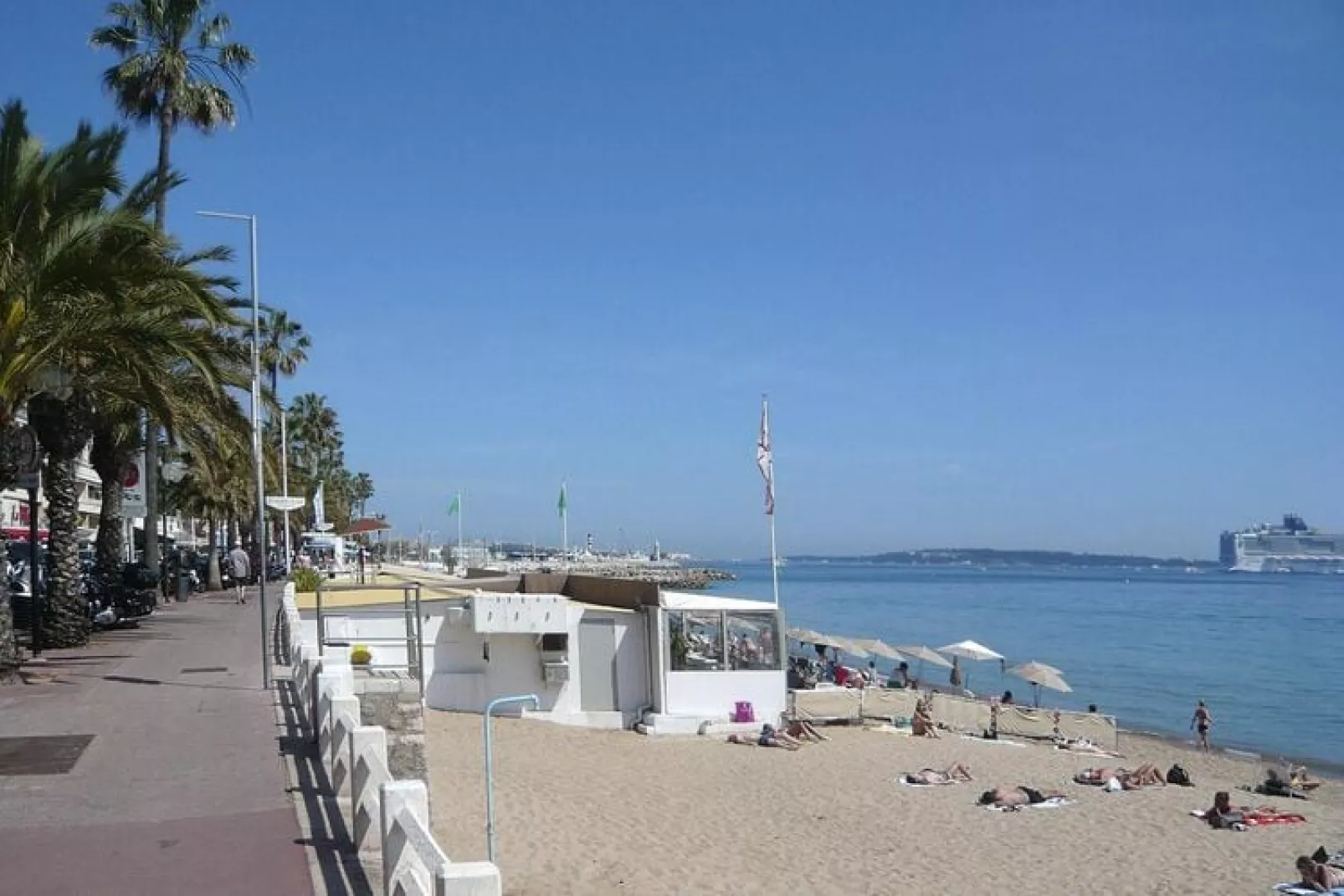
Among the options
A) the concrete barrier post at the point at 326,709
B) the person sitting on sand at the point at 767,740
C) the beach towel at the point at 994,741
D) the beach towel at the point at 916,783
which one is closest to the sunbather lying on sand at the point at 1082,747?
the beach towel at the point at 994,741

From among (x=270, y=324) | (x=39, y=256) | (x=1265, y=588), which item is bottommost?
(x=1265, y=588)

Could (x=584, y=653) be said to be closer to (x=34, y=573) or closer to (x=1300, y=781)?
(x=34, y=573)

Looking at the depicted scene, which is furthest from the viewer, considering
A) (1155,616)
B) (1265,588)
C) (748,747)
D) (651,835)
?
(1265,588)

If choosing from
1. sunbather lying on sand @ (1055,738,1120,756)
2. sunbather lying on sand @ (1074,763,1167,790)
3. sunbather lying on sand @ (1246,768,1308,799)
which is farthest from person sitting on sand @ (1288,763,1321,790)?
sunbather lying on sand @ (1074,763,1167,790)

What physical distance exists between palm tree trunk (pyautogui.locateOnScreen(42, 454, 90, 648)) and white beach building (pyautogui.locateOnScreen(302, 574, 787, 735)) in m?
4.23

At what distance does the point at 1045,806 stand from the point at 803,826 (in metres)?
4.77

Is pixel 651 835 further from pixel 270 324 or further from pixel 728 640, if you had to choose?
pixel 270 324

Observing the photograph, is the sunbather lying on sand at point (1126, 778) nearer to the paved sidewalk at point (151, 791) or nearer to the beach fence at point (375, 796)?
the paved sidewalk at point (151, 791)

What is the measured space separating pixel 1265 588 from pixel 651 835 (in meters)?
165

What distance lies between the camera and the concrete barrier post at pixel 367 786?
7262 millimetres

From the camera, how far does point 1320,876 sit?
43.8 feet

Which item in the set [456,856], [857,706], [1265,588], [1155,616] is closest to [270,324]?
[857,706]

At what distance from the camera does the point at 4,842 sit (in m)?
7.44

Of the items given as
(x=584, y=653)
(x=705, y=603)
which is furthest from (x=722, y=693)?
(x=584, y=653)
